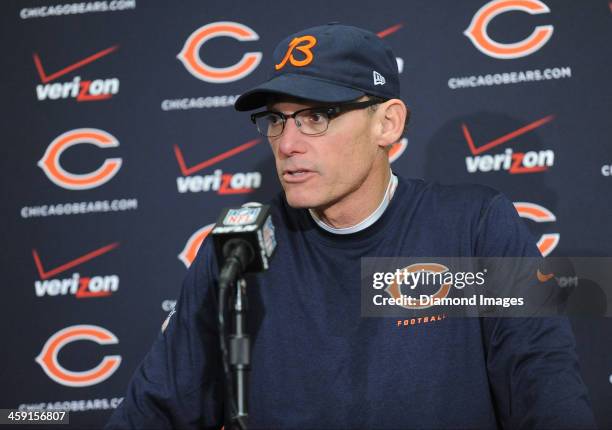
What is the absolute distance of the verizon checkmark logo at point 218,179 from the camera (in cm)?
241

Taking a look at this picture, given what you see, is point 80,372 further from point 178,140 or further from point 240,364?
point 240,364

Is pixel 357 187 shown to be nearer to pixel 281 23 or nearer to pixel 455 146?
pixel 455 146

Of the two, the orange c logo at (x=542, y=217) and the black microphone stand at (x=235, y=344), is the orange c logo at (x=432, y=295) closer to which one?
the black microphone stand at (x=235, y=344)

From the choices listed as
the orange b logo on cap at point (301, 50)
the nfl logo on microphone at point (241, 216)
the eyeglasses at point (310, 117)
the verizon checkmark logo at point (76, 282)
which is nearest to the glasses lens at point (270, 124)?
the eyeglasses at point (310, 117)

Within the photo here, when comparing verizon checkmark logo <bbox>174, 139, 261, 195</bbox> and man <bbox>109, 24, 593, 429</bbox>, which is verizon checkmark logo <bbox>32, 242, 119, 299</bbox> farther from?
man <bbox>109, 24, 593, 429</bbox>

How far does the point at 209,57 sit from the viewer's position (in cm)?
247

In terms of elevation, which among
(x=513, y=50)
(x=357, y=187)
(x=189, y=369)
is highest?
(x=513, y=50)

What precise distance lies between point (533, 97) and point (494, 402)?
1.21 metres

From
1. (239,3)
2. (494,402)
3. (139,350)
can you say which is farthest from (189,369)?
(239,3)

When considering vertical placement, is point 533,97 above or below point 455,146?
above

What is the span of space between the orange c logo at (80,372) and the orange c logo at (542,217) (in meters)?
1.51

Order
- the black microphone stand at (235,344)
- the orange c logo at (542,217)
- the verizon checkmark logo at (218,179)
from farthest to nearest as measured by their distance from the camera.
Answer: the verizon checkmark logo at (218,179), the orange c logo at (542,217), the black microphone stand at (235,344)

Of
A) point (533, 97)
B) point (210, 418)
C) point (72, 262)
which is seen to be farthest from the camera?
point (72, 262)

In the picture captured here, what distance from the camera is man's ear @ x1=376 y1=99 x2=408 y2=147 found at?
1.63 metres
